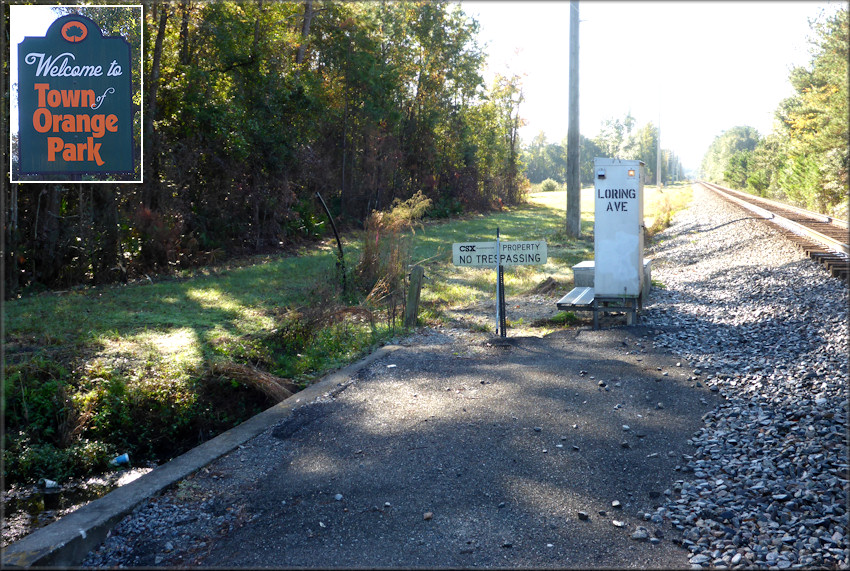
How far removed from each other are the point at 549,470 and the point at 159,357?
4724 mm

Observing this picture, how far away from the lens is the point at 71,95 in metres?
7.00

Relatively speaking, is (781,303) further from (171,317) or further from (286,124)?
(286,124)

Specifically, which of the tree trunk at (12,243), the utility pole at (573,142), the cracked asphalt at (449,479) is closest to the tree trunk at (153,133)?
the tree trunk at (12,243)

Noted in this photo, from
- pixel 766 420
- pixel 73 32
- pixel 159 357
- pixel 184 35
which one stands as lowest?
pixel 766 420

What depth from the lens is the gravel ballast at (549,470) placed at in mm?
3793

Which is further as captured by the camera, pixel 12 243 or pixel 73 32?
pixel 12 243

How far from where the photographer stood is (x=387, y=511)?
4.18 meters

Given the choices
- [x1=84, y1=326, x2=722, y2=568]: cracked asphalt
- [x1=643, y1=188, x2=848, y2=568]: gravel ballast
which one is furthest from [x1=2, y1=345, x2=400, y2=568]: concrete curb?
[x1=643, y1=188, x2=848, y2=568]: gravel ballast

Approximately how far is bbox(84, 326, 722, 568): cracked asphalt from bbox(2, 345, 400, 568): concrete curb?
88mm

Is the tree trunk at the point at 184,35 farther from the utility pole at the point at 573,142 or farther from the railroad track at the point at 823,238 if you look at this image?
the railroad track at the point at 823,238

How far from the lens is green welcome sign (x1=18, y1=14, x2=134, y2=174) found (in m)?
7.06

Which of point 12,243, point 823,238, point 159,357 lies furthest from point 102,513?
point 823,238

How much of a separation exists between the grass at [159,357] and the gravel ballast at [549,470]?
1.31 m

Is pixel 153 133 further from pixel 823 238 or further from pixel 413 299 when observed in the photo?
pixel 823 238
